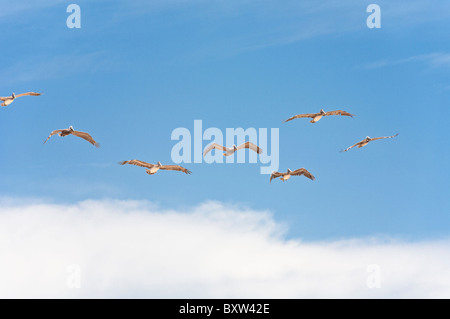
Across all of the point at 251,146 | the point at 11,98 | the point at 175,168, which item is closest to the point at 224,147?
the point at 251,146

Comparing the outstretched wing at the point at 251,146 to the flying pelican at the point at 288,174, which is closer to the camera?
the flying pelican at the point at 288,174

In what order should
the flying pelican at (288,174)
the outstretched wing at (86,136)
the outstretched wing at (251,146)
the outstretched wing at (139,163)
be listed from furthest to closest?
the outstretched wing at (251,146)
the flying pelican at (288,174)
the outstretched wing at (139,163)
the outstretched wing at (86,136)

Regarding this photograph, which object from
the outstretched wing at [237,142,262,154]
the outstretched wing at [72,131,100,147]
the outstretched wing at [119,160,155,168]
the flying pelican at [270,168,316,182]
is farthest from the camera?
the outstretched wing at [237,142,262,154]

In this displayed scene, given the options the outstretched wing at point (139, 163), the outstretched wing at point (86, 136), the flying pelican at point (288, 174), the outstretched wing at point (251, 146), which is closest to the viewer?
the outstretched wing at point (86, 136)

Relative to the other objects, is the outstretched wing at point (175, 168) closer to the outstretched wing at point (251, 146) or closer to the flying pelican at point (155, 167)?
the flying pelican at point (155, 167)

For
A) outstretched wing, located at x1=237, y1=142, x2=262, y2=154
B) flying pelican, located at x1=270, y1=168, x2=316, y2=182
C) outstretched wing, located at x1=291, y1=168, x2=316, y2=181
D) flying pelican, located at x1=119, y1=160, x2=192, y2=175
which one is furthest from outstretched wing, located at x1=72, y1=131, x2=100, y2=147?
outstretched wing, located at x1=291, y1=168, x2=316, y2=181

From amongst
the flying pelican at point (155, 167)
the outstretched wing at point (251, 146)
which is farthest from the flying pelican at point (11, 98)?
the outstretched wing at point (251, 146)

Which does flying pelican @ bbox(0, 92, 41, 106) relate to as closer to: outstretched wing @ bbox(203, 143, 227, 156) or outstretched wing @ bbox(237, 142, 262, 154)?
outstretched wing @ bbox(203, 143, 227, 156)

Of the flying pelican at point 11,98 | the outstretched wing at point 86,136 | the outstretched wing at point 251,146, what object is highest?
the flying pelican at point 11,98

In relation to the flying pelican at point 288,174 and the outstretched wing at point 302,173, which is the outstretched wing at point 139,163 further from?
the outstretched wing at point 302,173

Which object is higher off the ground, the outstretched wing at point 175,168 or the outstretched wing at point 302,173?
the outstretched wing at point 175,168

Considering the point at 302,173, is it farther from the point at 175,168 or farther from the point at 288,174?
the point at 175,168
